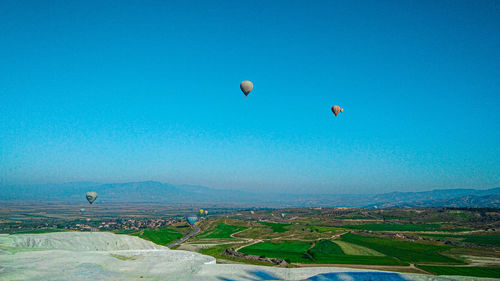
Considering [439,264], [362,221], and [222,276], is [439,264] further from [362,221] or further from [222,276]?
[362,221]

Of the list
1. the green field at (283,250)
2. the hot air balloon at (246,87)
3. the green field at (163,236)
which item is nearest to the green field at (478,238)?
the green field at (283,250)

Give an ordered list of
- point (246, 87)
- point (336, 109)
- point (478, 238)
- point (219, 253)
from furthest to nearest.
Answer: point (478, 238) < point (219, 253) < point (336, 109) < point (246, 87)

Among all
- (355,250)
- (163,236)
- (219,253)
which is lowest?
(163,236)

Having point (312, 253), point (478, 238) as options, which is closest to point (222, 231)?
point (312, 253)

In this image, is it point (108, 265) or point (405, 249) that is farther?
point (405, 249)

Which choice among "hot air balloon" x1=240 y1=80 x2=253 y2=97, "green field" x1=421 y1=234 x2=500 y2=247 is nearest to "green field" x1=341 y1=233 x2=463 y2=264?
"green field" x1=421 y1=234 x2=500 y2=247

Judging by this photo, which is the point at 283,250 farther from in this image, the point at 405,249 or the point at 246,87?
the point at 246,87

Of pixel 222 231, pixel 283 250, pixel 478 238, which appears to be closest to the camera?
pixel 283 250

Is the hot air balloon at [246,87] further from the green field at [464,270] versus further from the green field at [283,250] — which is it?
the green field at [464,270]
